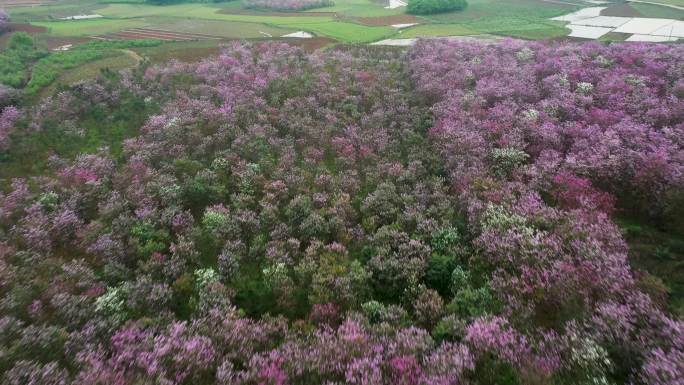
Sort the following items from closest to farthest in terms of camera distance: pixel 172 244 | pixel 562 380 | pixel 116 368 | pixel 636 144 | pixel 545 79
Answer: pixel 562 380
pixel 116 368
pixel 172 244
pixel 636 144
pixel 545 79

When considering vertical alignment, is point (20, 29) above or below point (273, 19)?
below

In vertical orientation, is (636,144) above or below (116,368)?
above

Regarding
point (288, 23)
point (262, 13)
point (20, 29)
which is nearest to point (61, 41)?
point (20, 29)

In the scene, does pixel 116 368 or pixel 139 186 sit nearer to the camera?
pixel 116 368

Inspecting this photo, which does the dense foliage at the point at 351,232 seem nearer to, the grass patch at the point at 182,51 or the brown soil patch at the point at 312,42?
the grass patch at the point at 182,51

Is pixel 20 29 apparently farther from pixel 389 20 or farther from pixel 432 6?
pixel 432 6

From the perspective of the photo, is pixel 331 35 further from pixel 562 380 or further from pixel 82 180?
pixel 562 380

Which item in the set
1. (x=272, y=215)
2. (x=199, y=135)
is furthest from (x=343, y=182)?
(x=199, y=135)

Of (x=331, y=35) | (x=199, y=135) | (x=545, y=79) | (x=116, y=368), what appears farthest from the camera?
(x=331, y=35)
